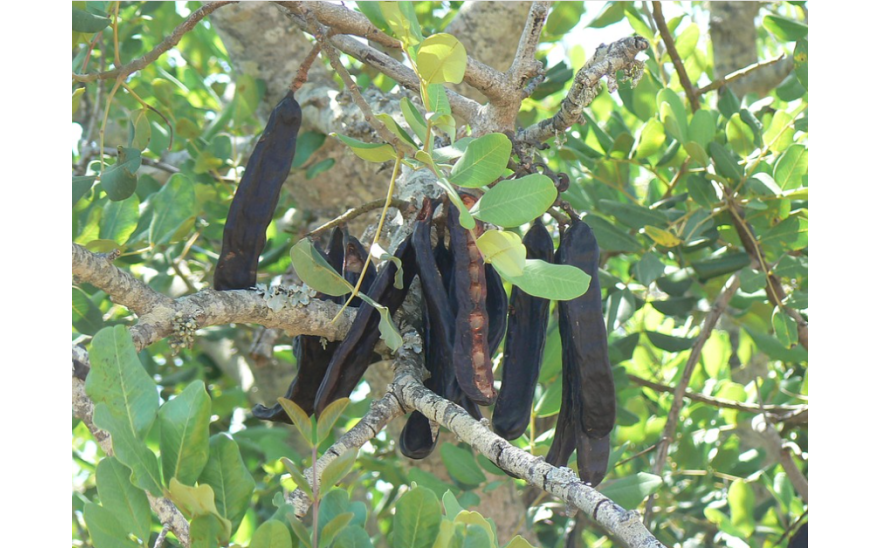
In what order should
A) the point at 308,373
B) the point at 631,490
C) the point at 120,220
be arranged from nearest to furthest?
the point at 308,373
the point at 631,490
the point at 120,220

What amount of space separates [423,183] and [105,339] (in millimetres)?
616

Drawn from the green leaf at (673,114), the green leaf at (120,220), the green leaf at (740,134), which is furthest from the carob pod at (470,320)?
the green leaf at (740,134)

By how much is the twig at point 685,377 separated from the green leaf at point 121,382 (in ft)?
3.59

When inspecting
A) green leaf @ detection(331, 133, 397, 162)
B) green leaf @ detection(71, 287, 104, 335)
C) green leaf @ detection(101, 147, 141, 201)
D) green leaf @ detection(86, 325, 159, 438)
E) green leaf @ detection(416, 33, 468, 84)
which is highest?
green leaf @ detection(416, 33, 468, 84)

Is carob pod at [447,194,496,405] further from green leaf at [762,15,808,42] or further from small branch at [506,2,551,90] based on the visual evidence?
green leaf at [762,15,808,42]

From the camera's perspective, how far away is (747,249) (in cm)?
188

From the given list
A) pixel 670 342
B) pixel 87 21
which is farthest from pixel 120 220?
pixel 670 342

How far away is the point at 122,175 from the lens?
1310 mm

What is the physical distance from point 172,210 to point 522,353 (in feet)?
2.00

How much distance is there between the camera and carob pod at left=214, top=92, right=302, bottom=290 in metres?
1.18

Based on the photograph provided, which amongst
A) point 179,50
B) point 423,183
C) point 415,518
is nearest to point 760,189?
point 423,183

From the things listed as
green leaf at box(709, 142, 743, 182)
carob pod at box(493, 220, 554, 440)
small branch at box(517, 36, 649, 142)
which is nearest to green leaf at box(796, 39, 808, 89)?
green leaf at box(709, 142, 743, 182)

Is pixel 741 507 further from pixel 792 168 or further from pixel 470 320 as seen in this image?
pixel 470 320

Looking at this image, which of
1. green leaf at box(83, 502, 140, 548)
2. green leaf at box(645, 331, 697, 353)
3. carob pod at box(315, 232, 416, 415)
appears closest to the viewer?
green leaf at box(83, 502, 140, 548)
